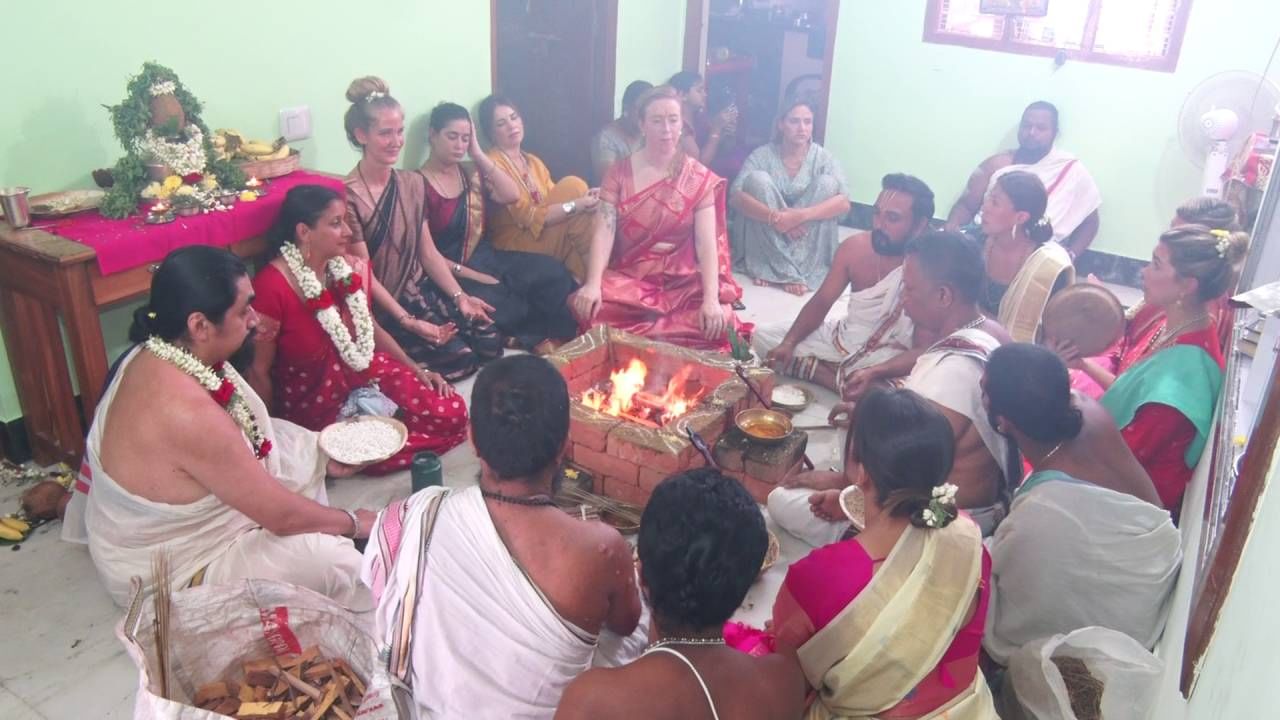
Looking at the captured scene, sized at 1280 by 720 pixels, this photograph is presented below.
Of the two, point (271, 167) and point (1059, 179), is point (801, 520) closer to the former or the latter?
point (271, 167)

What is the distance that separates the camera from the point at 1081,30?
7113 mm

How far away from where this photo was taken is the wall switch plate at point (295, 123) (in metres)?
4.78

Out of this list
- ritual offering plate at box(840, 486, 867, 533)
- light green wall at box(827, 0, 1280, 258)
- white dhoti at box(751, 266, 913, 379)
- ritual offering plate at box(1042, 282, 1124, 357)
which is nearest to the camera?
ritual offering plate at box(840, 486, 867, 533)

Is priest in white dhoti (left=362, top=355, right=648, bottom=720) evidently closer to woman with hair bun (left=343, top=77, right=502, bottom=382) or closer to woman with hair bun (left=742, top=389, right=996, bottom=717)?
woman with hair bun (left=742, top=389, right=996, bottom=717)

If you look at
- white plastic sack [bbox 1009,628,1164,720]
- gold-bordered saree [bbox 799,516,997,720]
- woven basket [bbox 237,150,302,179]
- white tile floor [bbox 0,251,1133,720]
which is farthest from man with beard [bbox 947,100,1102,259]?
gold-bordered saree [bbox 799,516,997,720]

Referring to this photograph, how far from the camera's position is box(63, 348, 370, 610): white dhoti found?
286 cm

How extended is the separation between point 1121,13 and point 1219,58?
78 centimetres

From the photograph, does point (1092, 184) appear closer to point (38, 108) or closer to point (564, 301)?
point (564, 301)

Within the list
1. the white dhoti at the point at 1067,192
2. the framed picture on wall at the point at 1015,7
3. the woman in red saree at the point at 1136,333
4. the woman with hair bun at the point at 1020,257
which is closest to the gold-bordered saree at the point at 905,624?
the woman in red saree at the point at 1136,333

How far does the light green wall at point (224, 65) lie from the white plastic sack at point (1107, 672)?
4.09 m

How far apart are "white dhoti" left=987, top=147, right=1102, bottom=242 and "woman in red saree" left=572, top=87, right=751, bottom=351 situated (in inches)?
124

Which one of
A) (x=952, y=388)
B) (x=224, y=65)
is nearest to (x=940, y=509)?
(x=952, y=388)

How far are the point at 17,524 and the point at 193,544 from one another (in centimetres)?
111

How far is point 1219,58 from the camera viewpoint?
22.1 feet
